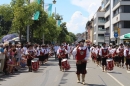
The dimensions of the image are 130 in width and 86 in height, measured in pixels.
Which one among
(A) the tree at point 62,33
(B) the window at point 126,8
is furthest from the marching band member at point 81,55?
(A) the tree at point 62,33

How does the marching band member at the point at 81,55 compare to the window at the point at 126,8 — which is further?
the window at the point at 126,8

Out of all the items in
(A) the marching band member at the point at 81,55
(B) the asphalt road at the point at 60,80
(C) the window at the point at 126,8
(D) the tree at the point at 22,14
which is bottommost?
(B) the asphalt road at the point at 60,80

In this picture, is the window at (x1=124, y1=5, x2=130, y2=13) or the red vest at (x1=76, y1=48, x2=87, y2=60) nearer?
the red vest at (x1=76, y1=48, x2=87, y2=60)

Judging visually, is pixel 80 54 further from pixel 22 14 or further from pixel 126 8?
pixel 126 8

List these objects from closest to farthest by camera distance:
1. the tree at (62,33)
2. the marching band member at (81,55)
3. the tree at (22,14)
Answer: the marching band member at (81,55), the tree at (22,14), the tree at (62,33)

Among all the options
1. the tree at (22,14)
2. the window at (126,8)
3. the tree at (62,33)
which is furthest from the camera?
the tree at (62,33)

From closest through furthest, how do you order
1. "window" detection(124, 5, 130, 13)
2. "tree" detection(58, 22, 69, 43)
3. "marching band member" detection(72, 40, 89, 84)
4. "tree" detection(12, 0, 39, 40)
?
"marching band member" detection(72, 40, 89, 84) → "tree" detection(12, 0, 39, 40) → "window" detection(124, 5, 130, 13) → "tree" detection(58, 22, 69, 43)

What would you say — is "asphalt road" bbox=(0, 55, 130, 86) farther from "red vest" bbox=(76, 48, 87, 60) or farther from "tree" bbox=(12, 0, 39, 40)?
"tree" bbox=(12, 0, 39, 40)

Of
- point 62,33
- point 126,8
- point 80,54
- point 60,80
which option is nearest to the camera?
point 80,54

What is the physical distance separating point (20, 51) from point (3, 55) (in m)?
4.22

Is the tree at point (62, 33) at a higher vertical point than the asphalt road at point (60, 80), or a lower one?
higher

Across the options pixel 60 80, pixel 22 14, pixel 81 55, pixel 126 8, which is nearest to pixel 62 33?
pixel 126 8

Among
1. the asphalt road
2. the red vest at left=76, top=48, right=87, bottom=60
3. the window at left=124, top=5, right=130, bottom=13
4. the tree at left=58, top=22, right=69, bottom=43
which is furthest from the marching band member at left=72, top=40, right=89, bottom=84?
the tree at left=58, top=22, right=69, bottom=43

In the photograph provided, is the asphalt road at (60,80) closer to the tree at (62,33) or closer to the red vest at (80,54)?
the red vest at (80,54)
